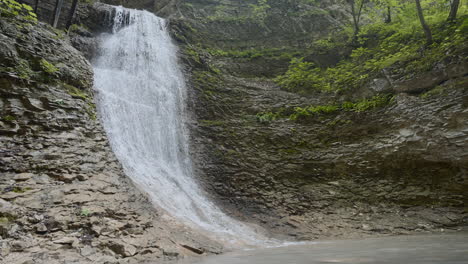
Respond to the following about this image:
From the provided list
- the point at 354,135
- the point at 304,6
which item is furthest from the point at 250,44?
the point at 354,135

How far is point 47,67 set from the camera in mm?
7551

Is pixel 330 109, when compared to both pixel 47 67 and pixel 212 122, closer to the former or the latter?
pixel 212 122

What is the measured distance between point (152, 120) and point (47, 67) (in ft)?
12.1

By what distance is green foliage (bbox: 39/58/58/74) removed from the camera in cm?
746

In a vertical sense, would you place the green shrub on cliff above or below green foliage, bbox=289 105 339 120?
above

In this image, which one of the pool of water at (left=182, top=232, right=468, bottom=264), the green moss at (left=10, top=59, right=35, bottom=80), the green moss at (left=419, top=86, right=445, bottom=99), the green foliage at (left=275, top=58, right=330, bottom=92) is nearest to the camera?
the pool of water at (left=182, top=232, right=468, bottom=264)

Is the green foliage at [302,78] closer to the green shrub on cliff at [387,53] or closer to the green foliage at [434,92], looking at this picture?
the green shrub on cliff at [387,53]

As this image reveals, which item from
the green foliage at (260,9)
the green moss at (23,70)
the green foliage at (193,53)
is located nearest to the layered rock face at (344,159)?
the green foliage at (193,53)

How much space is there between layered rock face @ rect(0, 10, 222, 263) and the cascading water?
105cm

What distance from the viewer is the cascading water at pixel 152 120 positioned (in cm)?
738

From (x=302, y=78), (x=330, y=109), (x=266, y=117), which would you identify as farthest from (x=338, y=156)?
(x=302, y=78)

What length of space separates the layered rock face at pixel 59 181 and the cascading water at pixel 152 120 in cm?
105

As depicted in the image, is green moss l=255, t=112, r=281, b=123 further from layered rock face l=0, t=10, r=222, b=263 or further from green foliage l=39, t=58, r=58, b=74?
green foliage l=39, t=58, r=58, b=74

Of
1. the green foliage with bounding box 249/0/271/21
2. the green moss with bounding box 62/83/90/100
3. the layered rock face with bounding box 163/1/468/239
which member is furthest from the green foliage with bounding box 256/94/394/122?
the green foliage with bounding box 249/0/271/21
